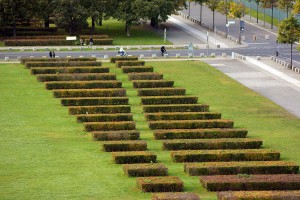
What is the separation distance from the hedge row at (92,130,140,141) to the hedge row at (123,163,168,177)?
9898mm

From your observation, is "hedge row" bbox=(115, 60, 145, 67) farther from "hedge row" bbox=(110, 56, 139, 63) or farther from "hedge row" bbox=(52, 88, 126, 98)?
"hedge row" bbox=(52, 88, 126, 98)

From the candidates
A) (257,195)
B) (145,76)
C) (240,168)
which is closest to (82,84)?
(145,76)

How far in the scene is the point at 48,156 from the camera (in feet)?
240

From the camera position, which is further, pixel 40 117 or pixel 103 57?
pixel 103 57

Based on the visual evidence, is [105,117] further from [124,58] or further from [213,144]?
[124,58]

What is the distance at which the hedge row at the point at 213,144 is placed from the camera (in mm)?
74188

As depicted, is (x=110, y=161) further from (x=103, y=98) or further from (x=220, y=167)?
(x=103, y=98)

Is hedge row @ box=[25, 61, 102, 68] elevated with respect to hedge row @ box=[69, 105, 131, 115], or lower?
elevated

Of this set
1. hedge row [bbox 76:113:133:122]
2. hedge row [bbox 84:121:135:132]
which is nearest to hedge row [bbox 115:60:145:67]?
hedge row [bbox 76:113:133:122]

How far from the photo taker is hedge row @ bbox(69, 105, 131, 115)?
291ft

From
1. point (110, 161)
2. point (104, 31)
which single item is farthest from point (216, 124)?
point (104, 31)

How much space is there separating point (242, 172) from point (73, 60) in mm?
53170

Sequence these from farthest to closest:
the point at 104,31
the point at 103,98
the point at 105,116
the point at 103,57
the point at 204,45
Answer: the point at 104,31, the point at 204,45, the point at 103,57, the point at 103,98, the point at 105,116

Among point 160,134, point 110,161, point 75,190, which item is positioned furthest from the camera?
point 160,134
